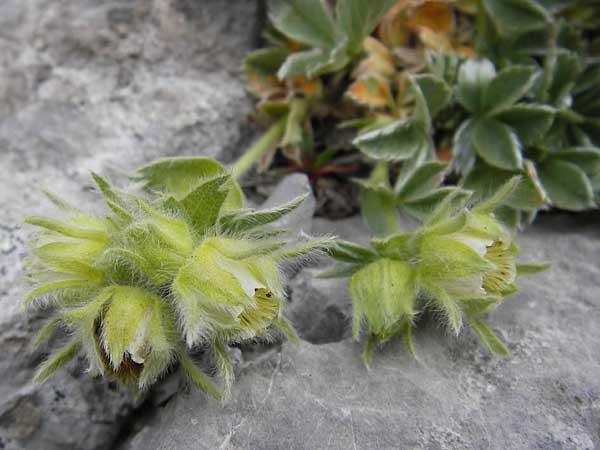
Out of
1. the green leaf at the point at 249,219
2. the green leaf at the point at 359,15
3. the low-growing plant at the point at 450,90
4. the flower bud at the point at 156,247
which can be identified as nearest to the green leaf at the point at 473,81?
the low-growing plant at the point at 450,90

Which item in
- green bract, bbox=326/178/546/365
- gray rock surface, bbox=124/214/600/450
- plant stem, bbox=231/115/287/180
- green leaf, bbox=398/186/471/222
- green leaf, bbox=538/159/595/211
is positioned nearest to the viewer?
gray rock surface, bbox=124/214/600/450

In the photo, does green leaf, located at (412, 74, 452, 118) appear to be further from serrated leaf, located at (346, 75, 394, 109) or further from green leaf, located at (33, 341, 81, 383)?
green leaf, located at (33, 341, 81, 383)

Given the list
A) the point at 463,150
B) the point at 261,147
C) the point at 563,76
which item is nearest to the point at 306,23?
the point at 261,147

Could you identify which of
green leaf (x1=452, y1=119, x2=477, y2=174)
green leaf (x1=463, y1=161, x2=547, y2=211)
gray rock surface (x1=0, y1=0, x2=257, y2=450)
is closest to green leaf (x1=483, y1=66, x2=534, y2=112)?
green leaf (x1=452, y1=119, x2=477, y2=174)

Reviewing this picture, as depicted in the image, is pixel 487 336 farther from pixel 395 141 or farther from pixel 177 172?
pixel 177 172


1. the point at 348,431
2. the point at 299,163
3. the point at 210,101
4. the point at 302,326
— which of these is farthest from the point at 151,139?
the point at 348,431

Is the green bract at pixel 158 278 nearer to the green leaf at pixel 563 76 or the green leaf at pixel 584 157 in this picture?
the green leaf at pixel 584 157
